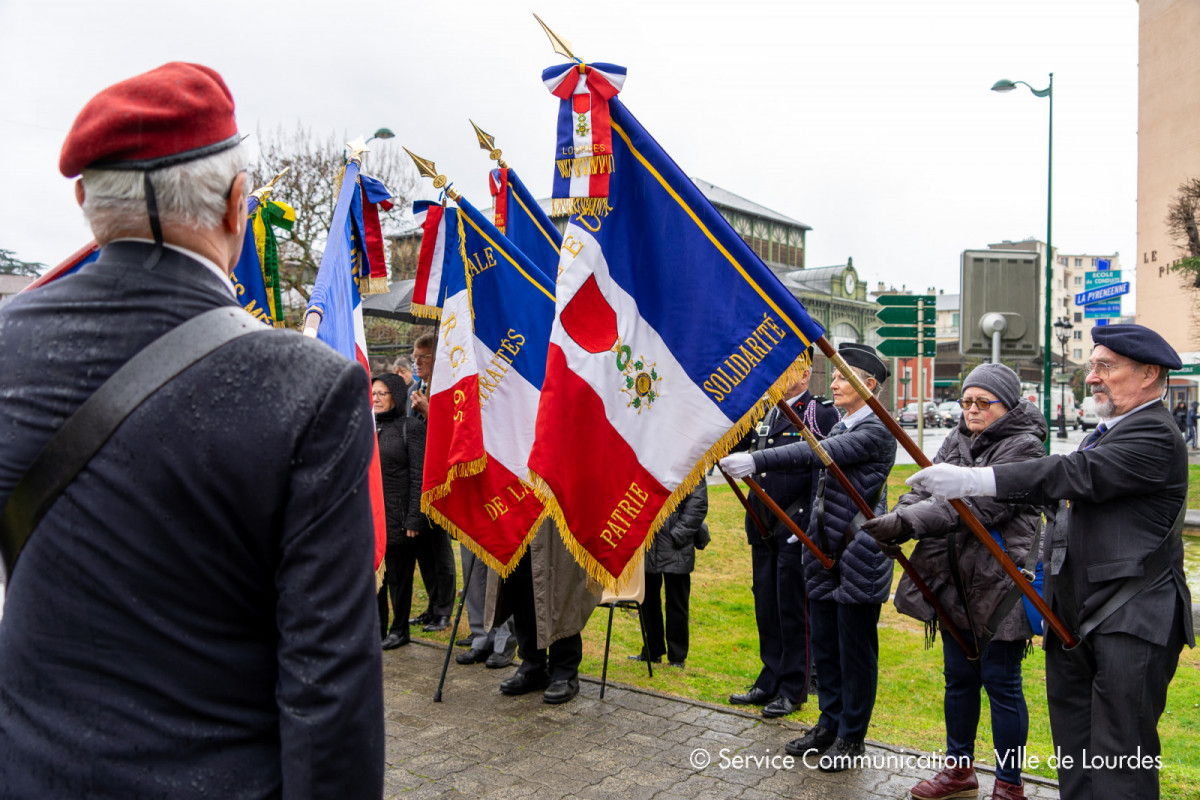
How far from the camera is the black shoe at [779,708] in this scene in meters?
5.38

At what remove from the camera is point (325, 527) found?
137cm

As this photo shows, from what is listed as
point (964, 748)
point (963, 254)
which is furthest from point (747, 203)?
point (964, 748)

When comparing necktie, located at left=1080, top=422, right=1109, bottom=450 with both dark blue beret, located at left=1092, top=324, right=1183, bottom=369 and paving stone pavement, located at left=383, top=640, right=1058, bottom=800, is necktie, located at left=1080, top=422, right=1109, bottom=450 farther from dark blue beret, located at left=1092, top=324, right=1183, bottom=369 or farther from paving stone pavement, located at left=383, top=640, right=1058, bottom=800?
paving stone pavement, located at left=383, top=640, right=1058, bottom=800

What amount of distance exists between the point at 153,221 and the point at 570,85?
2701mm

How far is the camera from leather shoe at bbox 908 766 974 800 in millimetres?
4223

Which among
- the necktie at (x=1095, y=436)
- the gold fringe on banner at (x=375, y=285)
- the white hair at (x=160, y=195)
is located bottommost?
the necktie at (x=1095, y=436)

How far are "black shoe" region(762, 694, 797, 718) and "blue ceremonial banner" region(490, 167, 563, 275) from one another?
11.5 feet

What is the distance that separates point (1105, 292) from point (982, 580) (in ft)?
34.0

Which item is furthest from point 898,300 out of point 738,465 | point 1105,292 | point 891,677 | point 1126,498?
point 1126,498

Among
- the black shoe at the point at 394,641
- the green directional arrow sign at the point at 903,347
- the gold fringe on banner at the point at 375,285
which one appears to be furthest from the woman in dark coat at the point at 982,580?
the green directional arrow sign at the point at 903,347

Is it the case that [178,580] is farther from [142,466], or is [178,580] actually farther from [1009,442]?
[1009,442]

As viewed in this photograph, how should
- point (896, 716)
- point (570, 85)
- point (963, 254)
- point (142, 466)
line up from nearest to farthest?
point (142, 466) → point (570, 85) → point (896, 716) → point (963, 254)

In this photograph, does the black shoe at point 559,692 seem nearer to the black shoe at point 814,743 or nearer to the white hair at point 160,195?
the black shoe at point 814,743

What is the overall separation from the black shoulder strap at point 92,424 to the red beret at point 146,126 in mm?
300
